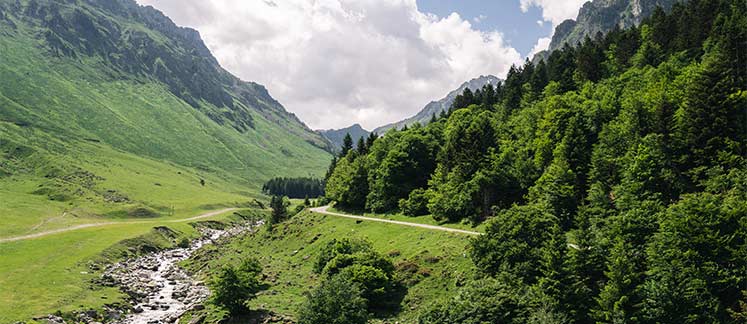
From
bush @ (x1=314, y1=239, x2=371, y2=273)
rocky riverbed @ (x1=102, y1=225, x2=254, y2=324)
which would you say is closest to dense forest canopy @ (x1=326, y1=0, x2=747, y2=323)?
bush @ (x1=314, y1=239, x2=371, y2=273)

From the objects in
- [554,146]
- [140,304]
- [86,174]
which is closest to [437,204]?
[554,146]

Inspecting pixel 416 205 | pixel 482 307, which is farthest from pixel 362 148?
pixel 482 307

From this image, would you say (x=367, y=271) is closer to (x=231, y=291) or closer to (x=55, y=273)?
(x=231, y=291)

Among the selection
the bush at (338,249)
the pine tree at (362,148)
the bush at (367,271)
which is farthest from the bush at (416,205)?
the pine tree at (362,148)

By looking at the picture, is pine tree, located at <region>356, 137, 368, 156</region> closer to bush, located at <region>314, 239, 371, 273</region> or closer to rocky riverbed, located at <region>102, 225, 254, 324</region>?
rocky riverbed, located at <region>102, 225, 254, 324</region>

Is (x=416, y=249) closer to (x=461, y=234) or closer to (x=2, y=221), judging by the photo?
(x=461, y=234)

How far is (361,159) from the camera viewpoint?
111812 mm

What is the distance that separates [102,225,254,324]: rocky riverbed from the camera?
58094 millimetres

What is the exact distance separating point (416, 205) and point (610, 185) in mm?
36198

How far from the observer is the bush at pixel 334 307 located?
40.6 meters

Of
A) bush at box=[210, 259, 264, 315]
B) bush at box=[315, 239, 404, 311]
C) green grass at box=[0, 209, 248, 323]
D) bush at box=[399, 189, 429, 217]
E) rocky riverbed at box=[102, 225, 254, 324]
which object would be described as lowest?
rocky riverbed at box=[102, 225, 254, 324]

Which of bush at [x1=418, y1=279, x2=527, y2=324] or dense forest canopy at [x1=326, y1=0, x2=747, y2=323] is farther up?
dense forest canopy at [x1=326, y1=0, x2=747, y2=323]

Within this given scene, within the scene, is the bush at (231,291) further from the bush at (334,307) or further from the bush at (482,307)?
the bush at (482,307)

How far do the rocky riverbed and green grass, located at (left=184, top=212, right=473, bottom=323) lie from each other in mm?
4806
